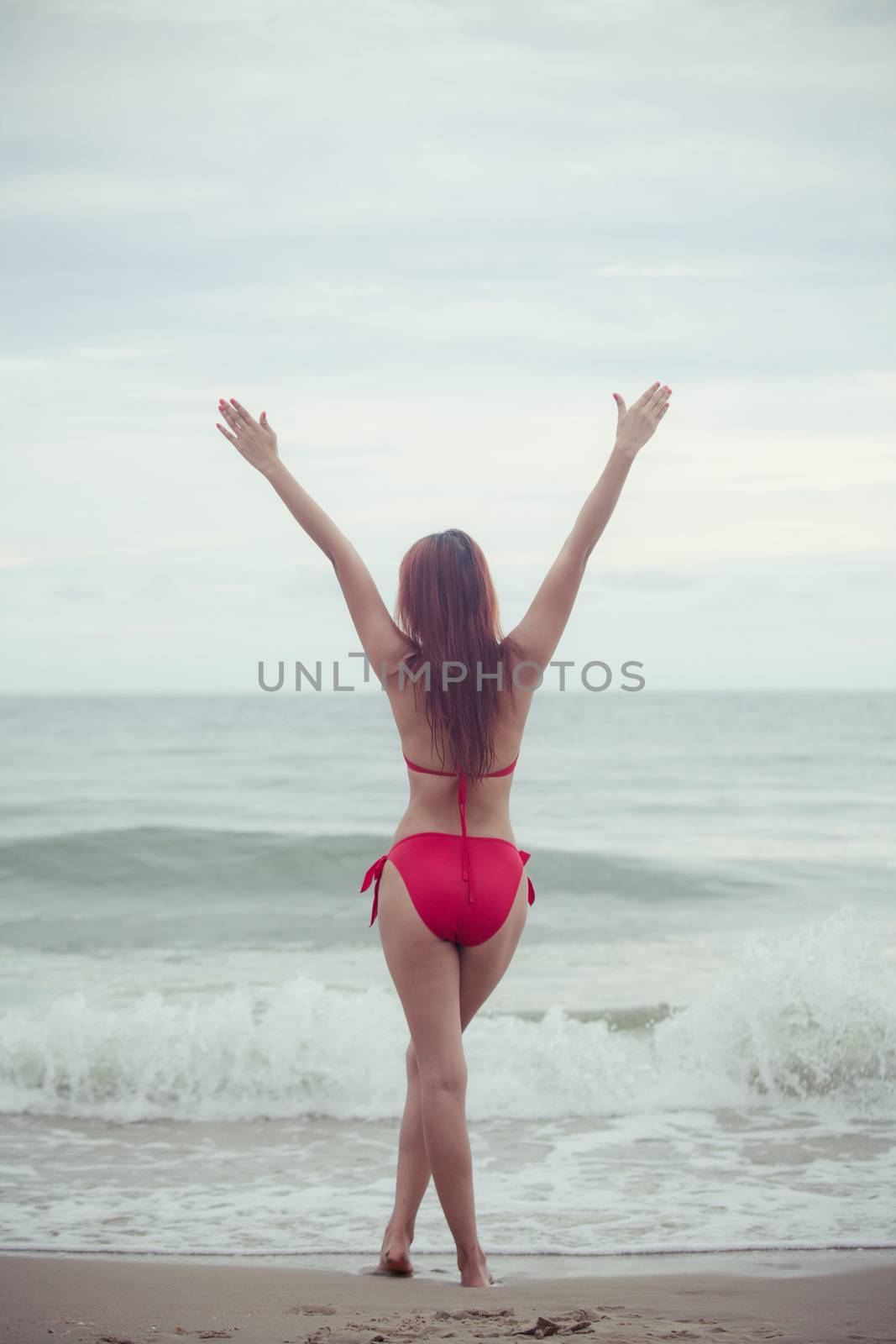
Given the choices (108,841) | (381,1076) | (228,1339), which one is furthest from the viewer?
(108,841)

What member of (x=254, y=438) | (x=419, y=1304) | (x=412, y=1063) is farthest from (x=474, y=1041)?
A: (x=254, y=438)

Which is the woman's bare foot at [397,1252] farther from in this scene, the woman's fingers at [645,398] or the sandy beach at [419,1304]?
the woman's fingers at [645,398]

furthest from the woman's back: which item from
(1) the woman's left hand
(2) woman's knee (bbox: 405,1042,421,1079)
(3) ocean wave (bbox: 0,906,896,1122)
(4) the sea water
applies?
(3) ocean wave (bbox: 0,906,896,1122)

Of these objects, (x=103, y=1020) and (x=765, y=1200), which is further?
(x=103, y=1020)

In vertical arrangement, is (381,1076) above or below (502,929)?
below

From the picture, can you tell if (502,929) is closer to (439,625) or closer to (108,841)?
(439,625)

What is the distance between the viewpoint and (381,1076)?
238 inches

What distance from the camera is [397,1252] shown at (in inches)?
128

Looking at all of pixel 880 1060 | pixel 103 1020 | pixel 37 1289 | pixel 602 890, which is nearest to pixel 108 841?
pixel 602 890

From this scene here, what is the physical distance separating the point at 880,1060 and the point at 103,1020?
4.24 meters

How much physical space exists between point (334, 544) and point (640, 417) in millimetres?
915

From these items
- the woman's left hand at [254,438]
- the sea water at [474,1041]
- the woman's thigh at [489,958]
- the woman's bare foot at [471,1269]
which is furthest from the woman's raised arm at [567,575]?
the sea water at [474,1041]

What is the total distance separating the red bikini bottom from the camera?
115 inches

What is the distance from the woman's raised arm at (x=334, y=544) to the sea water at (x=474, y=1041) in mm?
2167
